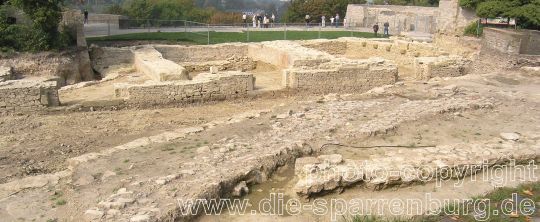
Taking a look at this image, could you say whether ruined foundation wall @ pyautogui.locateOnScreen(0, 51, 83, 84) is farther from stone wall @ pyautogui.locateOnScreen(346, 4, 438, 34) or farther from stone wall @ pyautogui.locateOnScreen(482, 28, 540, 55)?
stone wall @ pyautogui.locateOnScreen(346, 4, 438, 34)

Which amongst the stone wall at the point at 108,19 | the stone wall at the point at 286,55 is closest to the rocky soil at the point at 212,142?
the stone wall at the point at 286,55

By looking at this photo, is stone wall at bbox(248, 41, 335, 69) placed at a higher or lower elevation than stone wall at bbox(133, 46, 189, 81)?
higher

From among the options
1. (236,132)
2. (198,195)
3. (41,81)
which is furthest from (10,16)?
(198,195)

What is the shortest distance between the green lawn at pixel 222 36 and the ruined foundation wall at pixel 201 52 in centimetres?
248

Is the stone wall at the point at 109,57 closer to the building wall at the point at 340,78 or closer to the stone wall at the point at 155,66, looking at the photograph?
the stone wall at the point at 155,66

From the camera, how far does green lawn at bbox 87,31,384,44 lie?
824 inches

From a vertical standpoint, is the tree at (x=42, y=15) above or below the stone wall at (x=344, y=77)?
above

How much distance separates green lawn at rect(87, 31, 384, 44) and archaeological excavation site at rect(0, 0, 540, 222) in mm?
3884

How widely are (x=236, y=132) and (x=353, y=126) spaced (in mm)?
2151

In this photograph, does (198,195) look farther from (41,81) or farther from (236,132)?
(41,81)

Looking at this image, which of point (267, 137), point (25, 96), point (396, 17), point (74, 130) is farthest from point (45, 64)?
point (396, 17)

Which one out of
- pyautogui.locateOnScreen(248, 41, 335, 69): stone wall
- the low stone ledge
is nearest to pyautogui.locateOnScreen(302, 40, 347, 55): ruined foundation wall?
pyautogui.locateOnScreen(248, 41, 335, 69): stone wall

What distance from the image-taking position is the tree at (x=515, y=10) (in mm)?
19156

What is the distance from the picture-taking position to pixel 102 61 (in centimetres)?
1720
